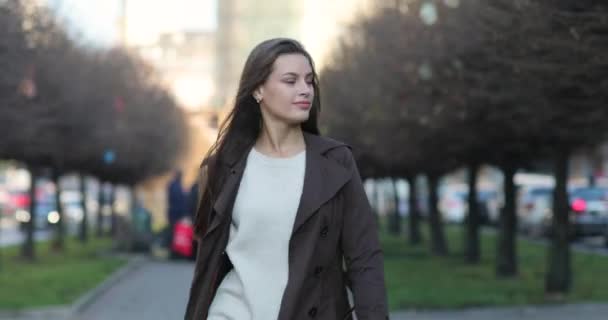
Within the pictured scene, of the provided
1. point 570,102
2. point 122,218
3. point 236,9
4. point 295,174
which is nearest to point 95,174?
point 122,218

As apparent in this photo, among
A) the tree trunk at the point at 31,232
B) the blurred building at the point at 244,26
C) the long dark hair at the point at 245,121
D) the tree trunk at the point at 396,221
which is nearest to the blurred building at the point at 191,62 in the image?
the blurred building at the point at 244,26

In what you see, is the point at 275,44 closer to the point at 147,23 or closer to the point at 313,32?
the point at 313,32

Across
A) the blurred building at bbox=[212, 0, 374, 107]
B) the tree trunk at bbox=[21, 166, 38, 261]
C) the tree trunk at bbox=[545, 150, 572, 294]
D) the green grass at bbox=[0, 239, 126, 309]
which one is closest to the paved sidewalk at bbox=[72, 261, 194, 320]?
the green grass at bbox=[0, 239, 126, 309]

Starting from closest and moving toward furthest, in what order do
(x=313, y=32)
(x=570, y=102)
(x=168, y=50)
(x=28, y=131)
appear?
(x=570, y=102) < (x=28, y=131) < (x=313, y=32) < (x=168, y=50)

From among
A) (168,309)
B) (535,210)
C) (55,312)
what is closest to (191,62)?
(535,210)

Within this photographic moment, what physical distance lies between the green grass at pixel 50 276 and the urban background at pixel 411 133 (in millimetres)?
61

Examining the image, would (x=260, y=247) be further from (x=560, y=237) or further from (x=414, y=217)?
(x=414, y=217)

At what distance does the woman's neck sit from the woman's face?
0.06 m

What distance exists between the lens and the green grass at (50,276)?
1903cm

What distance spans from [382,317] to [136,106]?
37199 millimetres

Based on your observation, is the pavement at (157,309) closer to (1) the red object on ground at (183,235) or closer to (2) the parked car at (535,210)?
(1) the red object on ground at (183,235)

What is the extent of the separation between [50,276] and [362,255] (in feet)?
67.3

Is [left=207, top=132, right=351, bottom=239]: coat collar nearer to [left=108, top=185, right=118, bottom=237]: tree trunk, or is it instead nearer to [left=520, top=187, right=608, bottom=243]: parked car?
[left=520, top=187, right=608, bottom=243]: parked car

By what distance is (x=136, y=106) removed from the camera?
1626 inches
